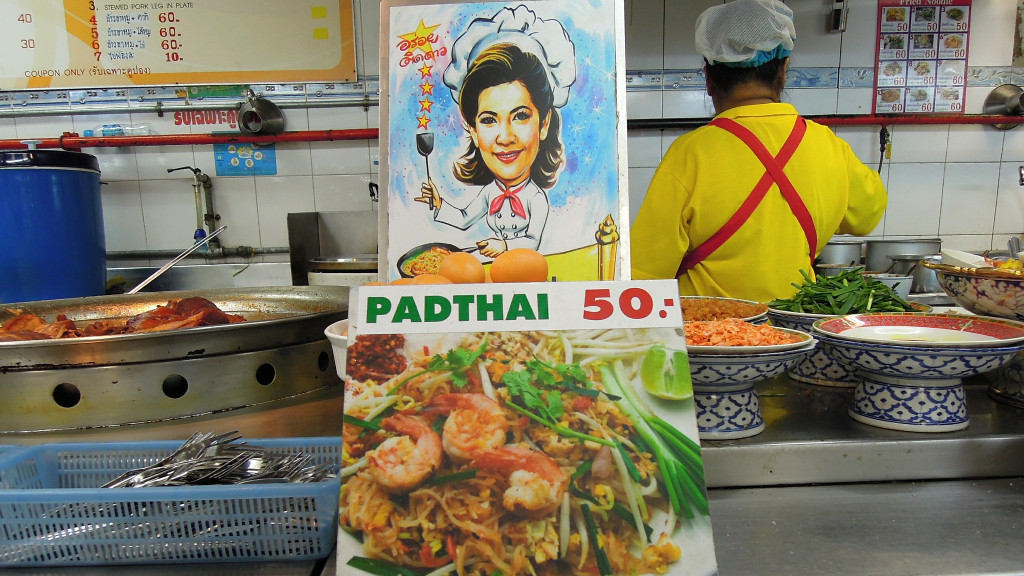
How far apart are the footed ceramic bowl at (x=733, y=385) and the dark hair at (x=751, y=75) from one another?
1.37 meters

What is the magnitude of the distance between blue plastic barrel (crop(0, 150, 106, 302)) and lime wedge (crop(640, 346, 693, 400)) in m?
3.07

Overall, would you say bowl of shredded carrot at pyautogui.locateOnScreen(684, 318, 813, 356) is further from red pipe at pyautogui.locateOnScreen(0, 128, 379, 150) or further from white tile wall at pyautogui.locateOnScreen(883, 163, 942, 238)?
white tile wall at pyautogui.locateOnScreen(883, 163, 942, 238)

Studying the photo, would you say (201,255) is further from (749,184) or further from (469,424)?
(469,424)

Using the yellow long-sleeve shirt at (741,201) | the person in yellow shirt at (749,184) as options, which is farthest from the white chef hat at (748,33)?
the yellow long-sleeve shirt at (741,201)

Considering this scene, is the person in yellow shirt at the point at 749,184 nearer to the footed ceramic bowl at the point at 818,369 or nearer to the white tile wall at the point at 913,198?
the footed ceramic bowl at the point at 818,369

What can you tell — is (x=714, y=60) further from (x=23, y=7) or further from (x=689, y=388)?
(x=23, y=7)

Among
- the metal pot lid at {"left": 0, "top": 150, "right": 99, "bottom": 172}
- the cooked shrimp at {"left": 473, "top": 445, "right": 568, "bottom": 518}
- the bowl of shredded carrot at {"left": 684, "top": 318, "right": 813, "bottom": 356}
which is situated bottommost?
the cooked shrimp at {"left": 473, "top": 445, "right": 568, "bottom": 518}

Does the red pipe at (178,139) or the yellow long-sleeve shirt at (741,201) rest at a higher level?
the red pipe at (178,139)

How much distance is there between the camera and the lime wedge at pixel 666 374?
594mm

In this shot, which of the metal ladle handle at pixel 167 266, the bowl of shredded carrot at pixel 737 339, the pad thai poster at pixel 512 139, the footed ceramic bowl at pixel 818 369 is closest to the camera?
the bowl of shredded carrot at pixel 737 339

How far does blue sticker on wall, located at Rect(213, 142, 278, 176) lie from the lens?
3465 mm

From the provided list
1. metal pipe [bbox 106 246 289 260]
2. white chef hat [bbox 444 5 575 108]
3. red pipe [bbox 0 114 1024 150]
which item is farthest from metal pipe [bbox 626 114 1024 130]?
white chef hat [bbox 444 5 575 108]

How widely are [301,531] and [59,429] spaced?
0.71m

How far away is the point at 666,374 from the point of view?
602 millimetres
